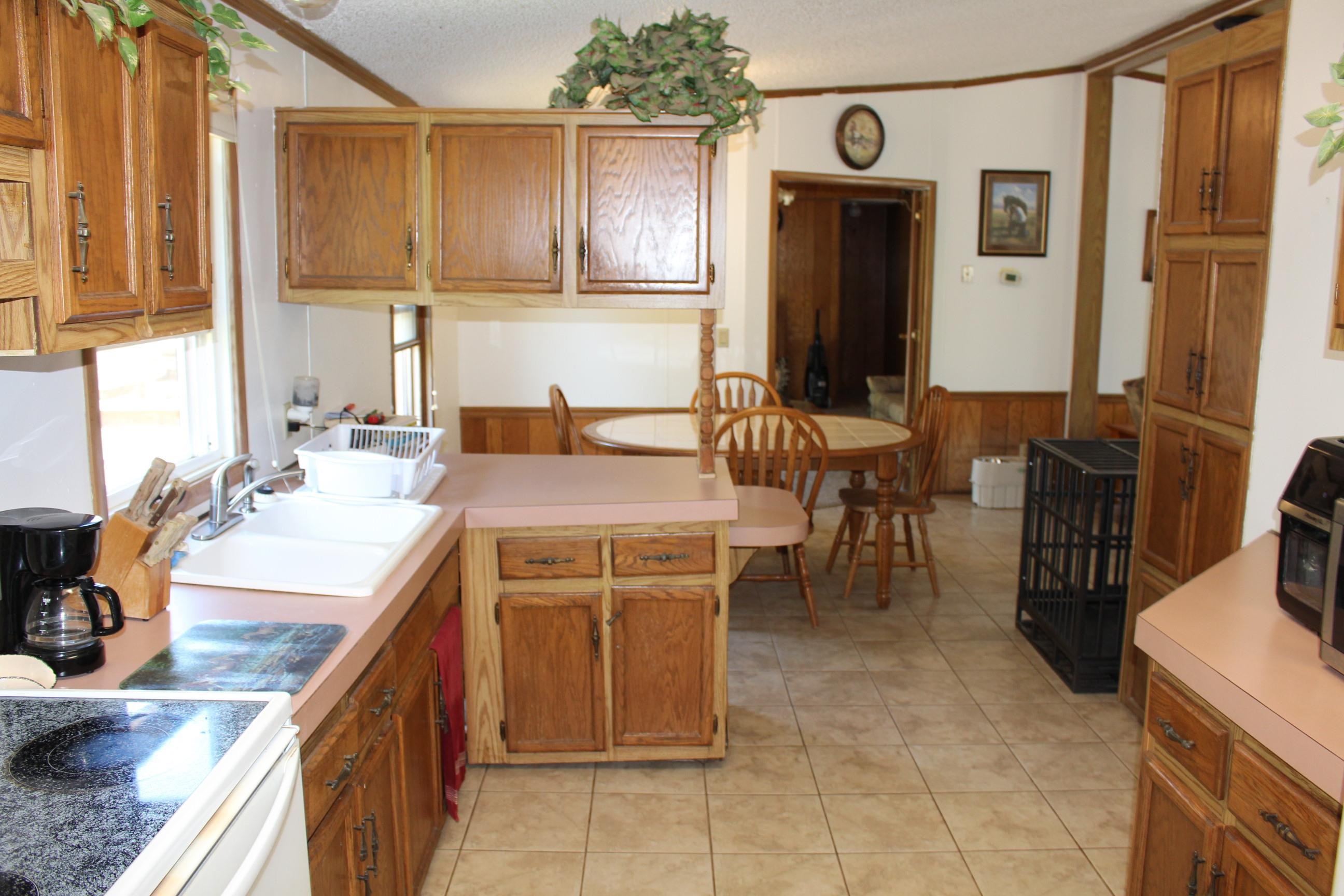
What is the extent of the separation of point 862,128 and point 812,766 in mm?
4193

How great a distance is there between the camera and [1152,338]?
3309mm

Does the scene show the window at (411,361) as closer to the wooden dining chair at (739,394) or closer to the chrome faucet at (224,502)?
the wooden dining chair at (739,394)

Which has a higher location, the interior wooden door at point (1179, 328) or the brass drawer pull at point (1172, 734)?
the interior wooden door at point (1179, 328)

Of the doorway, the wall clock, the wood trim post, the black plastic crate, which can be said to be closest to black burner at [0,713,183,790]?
the black plastic crate

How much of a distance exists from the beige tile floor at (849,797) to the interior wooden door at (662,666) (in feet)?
0.45

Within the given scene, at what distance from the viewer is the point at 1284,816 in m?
1.63

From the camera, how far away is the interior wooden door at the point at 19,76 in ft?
4.37

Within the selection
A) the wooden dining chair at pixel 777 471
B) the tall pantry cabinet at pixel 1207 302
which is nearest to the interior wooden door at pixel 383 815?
the wooden dining chair at pixel 777 471

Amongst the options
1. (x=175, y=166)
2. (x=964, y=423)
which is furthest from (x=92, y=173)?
(x=964, y=423)

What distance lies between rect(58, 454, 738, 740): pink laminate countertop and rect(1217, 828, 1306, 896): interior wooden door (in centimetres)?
142

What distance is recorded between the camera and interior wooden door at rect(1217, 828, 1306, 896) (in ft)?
5.39

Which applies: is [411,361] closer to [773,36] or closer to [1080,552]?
[773,36]

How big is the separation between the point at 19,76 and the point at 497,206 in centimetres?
184

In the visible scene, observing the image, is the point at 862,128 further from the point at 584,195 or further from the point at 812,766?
the point at 812,766
